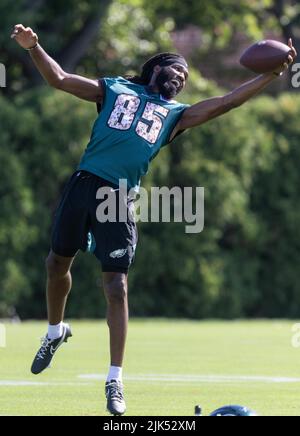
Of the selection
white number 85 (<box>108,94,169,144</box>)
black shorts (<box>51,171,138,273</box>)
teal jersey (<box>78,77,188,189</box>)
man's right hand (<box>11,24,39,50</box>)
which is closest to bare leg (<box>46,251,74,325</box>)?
black shorts (<box>51,171,138,273</box>)

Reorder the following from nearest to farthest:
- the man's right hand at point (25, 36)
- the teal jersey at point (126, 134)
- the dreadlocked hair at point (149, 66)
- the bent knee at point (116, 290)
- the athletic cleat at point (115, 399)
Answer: the athletic cleat at point (115, 399), the bent knee at point (116, 290), the man's right hand at point (25, 36), the teal jersey at point (126, 134), the dreadlocked hair at point (149, 66)

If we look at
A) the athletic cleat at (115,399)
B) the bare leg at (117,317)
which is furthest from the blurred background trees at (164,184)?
the athletic cleat at (115,399)

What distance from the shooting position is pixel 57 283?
27.3ft

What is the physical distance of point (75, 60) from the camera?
2312 cm

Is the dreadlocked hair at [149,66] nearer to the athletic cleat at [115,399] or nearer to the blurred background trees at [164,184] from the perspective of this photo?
the athletic cleat at [115,399]

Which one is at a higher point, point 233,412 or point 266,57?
point 266,57

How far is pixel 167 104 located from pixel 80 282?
1208cm

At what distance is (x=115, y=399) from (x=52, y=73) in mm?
2070

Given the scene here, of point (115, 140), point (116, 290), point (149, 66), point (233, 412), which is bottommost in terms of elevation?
point (233, 412)

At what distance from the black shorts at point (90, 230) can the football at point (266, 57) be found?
1.15 metres

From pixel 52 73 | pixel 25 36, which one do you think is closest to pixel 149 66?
pixel 52 73

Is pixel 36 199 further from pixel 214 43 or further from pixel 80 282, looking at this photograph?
pixel 214 43

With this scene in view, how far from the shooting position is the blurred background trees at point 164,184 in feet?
64.1

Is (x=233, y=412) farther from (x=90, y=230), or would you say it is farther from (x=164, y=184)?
(x=164, y=184)
